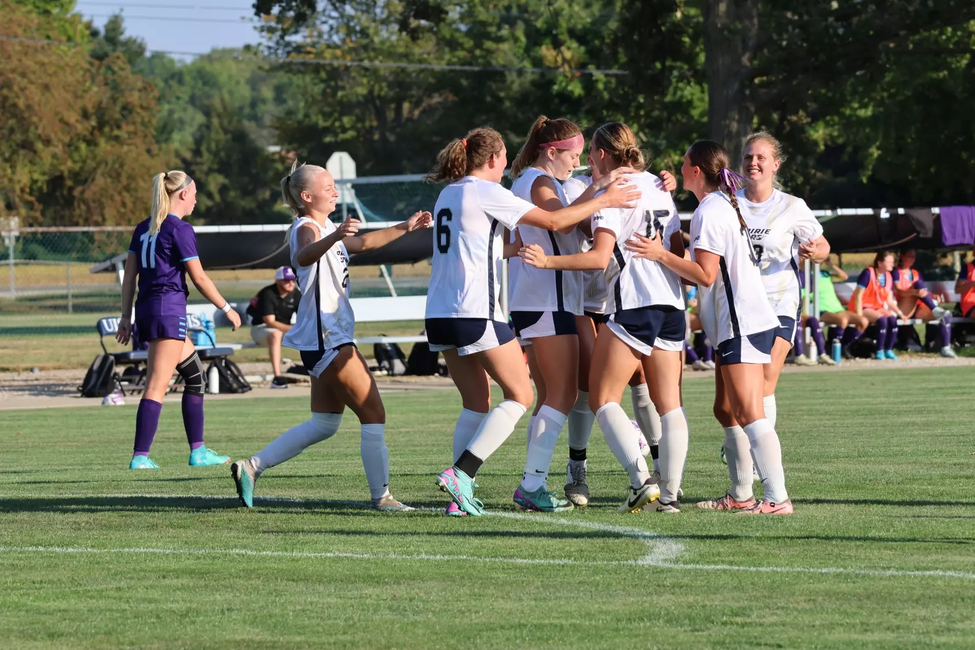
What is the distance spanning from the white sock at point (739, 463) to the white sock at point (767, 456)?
9.1 inches

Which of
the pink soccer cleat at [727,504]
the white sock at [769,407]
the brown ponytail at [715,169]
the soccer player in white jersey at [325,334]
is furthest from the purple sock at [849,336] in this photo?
the soccer player in white jersey at [325,334]

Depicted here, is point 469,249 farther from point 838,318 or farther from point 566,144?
point 838,318

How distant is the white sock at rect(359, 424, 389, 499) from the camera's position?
7.73m

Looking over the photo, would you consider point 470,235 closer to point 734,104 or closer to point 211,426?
point 211,426

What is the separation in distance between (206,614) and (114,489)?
13.5 ft

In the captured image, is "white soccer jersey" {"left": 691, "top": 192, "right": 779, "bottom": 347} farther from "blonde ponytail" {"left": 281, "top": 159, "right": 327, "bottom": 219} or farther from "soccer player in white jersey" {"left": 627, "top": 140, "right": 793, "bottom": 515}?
"blonde ponytail" {"left": 281, "top": 159, "right": 327, "bottom": 219}

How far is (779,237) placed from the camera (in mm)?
7707

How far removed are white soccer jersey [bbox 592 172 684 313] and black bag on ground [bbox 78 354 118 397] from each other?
1267cm

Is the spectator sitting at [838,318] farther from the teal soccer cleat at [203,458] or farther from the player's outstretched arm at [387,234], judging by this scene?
the player's outstretched arm at [387,234]

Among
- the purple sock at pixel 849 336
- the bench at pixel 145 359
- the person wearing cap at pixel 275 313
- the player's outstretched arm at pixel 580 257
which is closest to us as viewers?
the player's outstretched arm at pixel 580 257

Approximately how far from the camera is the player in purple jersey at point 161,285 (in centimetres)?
1028

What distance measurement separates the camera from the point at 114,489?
9102mm

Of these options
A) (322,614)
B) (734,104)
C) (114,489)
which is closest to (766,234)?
(322,614)

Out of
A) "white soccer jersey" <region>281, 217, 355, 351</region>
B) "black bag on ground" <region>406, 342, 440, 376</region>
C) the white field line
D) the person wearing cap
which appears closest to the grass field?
the white field line
